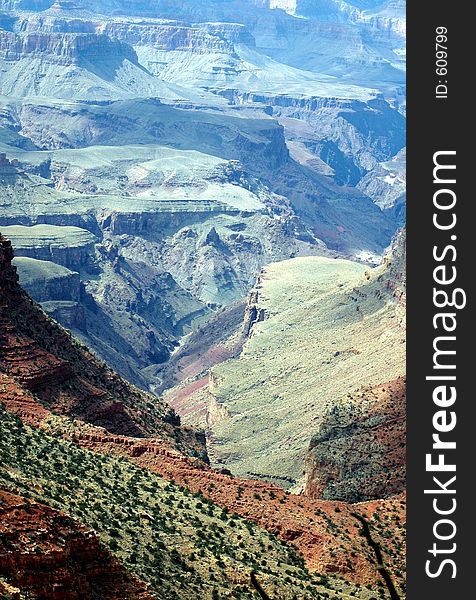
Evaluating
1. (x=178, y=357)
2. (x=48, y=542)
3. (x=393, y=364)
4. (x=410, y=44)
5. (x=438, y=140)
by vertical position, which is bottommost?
(x=48, y=542)

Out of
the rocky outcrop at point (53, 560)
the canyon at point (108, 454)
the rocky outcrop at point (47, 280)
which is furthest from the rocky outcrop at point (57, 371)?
the rocky outcrop at point (47, 280)

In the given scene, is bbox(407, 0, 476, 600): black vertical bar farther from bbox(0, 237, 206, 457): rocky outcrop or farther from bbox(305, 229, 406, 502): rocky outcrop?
bbox(305, 229, 406, 502): rocky outcrop

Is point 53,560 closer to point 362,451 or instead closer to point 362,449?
point 362,451

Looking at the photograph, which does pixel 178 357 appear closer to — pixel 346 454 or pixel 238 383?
pixel 238 383

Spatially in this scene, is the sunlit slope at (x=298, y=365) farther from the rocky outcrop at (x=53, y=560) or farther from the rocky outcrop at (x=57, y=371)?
the rocky outcrop at (x=53, y=560)

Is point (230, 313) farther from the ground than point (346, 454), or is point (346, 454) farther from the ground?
point (230, 313)

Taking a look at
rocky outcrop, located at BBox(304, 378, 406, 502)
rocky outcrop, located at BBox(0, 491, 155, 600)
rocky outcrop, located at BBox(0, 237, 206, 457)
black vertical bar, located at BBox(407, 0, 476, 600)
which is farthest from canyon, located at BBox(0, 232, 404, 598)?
black vertical bar, located at BBox(407, 0, 476, 600)

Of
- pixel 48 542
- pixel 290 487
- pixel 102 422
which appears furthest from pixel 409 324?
pixel 290 487
